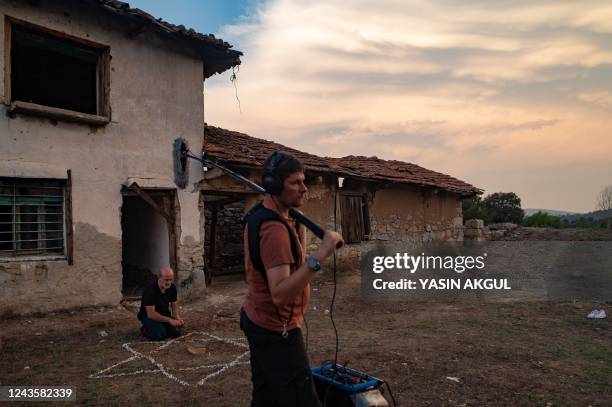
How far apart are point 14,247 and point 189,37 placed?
5.12 meters

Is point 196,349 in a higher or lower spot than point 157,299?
lower

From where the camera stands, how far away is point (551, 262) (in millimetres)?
15672

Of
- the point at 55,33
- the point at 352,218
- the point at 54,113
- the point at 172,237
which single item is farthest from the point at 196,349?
the point at 352,218

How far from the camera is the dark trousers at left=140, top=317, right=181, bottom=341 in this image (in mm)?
6570

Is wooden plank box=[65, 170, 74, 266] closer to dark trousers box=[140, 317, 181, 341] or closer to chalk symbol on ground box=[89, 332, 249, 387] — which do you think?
dark trousers box=[140, 317, 181, 341]

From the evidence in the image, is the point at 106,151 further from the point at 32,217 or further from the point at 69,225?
the point at 32,217

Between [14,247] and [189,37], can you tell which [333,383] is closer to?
[14,247]

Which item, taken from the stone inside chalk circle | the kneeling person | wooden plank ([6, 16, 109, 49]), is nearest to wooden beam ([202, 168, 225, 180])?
wooden plank ([6, 16, 109, 49])

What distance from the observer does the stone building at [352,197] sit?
34.0ft

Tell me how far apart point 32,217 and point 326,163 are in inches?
284

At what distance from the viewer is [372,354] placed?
5.83m

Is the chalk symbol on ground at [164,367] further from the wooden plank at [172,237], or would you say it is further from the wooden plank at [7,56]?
the wooden plank at [7,56]

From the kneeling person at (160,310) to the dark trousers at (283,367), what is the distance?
14.6 ft

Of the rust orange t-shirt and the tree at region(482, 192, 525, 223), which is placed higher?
the tree at region(482, 192, 525, 223)
